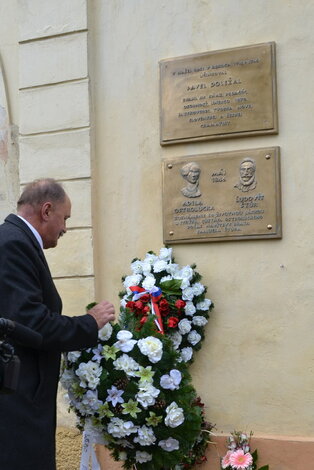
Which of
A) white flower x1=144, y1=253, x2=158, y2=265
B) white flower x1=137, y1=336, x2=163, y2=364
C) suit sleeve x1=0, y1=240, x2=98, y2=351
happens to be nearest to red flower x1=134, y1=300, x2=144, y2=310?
white flower x1=144, y1=253, x2=158, y2=265

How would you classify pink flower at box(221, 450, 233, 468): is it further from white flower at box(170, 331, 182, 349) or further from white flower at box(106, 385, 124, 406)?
white flower at box(106, 385, 124, 406)

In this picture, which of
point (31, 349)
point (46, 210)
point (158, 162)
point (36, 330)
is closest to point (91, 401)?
point (31, 349)

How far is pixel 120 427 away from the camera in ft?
12.1

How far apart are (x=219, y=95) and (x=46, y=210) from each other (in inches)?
69.7

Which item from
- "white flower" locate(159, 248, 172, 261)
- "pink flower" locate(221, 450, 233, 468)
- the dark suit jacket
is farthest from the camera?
"white flower" locate(159, 248, 172, 261)

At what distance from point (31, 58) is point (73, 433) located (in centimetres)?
269

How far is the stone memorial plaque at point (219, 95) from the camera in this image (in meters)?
4.89

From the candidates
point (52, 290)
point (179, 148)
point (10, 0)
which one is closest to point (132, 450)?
point (52, 290)

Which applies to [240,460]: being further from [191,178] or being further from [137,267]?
[191,178]

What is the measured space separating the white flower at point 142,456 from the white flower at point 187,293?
1.27 metres

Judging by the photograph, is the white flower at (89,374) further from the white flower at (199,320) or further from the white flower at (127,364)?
the white flower at (199,320)

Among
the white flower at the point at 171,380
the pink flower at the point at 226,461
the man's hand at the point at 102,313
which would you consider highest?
the man's hand at the point at 102,313

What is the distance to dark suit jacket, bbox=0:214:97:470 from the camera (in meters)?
3.38

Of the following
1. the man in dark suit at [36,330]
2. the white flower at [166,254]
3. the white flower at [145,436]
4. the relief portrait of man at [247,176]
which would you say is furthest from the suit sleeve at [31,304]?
the relief portrait of man at [247,176]
